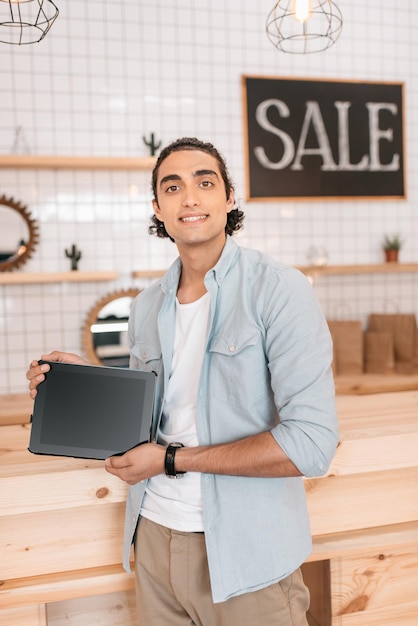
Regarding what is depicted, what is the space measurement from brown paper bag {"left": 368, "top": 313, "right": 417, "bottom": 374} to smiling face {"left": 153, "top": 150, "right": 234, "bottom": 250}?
2.46 m

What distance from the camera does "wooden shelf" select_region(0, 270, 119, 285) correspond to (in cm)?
309

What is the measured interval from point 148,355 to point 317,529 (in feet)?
2.62

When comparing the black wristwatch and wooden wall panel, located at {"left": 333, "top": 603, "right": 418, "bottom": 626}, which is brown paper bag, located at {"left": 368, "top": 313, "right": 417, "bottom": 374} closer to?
wooden wall panel, located at {"left": 333, "top": 603, "right": 418, "bottom": 626}

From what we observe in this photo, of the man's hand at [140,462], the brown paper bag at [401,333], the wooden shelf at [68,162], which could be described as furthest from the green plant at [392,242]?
the man's hand at [140,462]

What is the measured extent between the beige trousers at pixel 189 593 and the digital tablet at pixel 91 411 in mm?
224

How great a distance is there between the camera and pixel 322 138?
368cm

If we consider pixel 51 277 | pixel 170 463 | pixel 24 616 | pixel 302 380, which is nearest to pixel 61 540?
pixel 24 616

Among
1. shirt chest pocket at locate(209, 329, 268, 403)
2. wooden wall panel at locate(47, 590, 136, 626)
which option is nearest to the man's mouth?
shirt chest pocket at locate(209, 329, 268, 403)

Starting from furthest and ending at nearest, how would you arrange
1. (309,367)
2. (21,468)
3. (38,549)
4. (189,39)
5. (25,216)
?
(189,39) < (25,216) < (38,549) < (21,468) < (309,367)

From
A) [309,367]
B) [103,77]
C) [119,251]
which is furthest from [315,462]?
[103,77]

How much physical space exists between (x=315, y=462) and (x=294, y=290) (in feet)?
1.09

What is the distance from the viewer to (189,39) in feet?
11.4

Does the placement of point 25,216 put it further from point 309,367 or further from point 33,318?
point 309,367

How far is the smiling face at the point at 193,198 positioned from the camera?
1.38m
